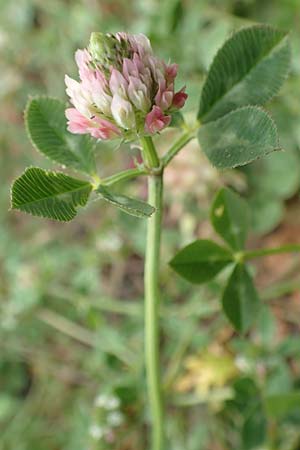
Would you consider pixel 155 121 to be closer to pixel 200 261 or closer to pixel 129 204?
pixel 129 204

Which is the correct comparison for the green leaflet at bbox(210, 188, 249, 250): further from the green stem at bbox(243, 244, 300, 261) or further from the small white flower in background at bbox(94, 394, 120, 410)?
the small white flower in background at bbox(94, 394, 120, 410)

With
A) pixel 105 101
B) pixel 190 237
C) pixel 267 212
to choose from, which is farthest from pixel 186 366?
pixel 105 101

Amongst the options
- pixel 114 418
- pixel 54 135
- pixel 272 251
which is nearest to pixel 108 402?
pixel 114 418

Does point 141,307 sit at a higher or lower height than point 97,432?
higher

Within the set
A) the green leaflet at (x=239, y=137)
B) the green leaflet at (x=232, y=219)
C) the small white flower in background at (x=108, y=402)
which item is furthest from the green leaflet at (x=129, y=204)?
the small white flower in background at (x=108, y=402)

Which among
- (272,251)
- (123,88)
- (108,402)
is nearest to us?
(123,88)

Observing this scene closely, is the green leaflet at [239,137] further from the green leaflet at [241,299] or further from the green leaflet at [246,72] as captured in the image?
the green leaflet at [241,299]
